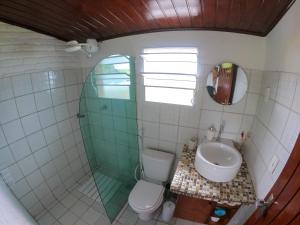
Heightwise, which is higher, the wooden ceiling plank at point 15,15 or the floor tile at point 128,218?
the wooden ceiling plank at point 15,15

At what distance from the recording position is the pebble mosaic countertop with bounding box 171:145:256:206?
4.08 ft

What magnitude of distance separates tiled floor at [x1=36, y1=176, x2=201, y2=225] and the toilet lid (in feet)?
1.21

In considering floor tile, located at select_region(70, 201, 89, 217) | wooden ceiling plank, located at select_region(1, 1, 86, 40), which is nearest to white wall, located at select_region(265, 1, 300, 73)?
wooden ceiling plank, located at select_region(1, 1, 86, 40)

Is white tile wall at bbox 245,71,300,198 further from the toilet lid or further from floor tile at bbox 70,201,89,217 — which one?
floor tile at bbox 70,201,89,217

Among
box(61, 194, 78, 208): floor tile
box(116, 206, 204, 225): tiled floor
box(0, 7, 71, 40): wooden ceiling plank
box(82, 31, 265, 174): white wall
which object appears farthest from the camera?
box(61, 194, 78, 208): floor tile

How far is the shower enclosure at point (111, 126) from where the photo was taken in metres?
1.58

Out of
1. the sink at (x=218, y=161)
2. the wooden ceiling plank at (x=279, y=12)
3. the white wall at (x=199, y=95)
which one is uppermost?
the wooden ceiling plank at (x=279, y=12)

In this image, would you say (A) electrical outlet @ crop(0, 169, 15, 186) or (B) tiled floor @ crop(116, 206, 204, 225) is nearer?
(A) electrical outlet @ crop(0, 169, 15, 186)

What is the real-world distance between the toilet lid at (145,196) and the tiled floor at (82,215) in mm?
369

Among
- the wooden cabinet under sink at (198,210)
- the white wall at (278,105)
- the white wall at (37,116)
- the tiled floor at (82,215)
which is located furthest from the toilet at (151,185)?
the white wall at (37,116)

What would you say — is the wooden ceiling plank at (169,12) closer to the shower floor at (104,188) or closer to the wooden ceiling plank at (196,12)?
the wooden ceiling plank at (196,12)

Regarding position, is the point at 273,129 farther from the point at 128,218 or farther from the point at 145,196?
the point at 128,218

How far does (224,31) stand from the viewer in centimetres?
145

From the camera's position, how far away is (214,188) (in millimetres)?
1322
